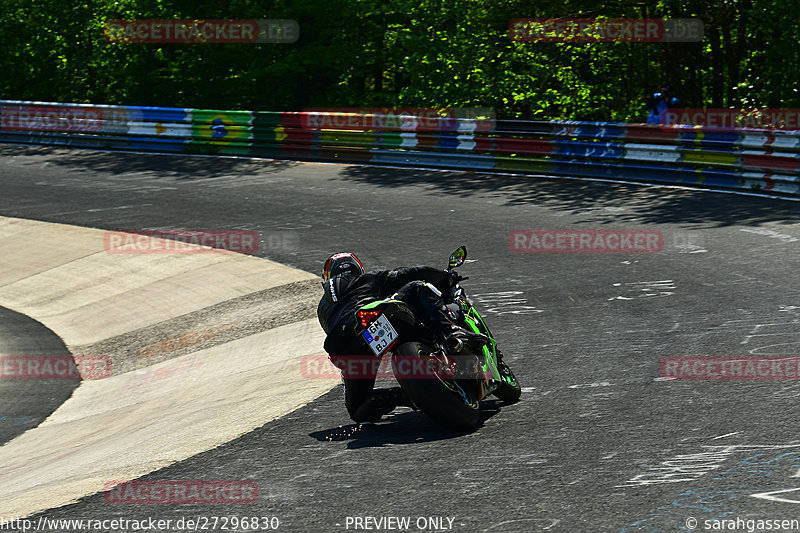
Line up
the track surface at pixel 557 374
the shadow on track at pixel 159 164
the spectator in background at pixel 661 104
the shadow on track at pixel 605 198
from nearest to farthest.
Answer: the track surface at pixel 557 374
the shadow on track at pixel 605 198
the spectator in background at pixel 661 104
the shadow on track at pixel 159 164

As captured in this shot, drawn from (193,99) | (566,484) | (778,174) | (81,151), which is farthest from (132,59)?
(566,484)

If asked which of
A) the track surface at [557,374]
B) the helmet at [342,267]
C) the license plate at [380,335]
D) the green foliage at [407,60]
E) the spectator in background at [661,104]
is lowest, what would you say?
the track surface at [557,374]

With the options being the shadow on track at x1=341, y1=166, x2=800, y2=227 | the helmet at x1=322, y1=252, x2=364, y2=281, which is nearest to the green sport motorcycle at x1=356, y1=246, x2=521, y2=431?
the helmet at x1=322, y1=252, x2=364, y2=281

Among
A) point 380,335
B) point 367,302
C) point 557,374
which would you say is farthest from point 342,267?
point 557,374

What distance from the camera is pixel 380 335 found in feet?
20.6

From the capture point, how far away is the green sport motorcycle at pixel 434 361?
6.31 meters

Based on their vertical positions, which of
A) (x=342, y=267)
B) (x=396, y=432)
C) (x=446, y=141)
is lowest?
(x=396, y=432)

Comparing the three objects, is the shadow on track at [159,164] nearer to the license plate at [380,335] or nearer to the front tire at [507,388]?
the front tire at [507,388]

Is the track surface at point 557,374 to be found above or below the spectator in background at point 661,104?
below

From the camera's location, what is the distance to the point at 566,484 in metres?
5.60

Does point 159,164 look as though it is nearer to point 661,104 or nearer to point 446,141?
point 446,141

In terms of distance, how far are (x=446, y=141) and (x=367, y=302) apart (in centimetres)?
1341

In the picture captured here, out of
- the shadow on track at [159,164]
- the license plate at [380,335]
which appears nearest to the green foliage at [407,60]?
the shadow on track at [159,164]

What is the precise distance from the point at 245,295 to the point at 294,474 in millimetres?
7019
